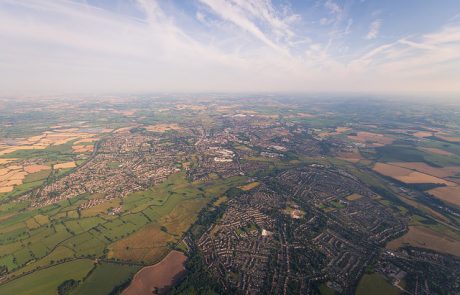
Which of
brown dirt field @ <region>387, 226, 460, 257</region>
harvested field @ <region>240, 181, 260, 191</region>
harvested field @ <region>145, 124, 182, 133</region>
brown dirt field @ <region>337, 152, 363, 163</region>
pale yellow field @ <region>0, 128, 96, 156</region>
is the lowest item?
harvested field @ <region>145, 124, 182, 133</region>

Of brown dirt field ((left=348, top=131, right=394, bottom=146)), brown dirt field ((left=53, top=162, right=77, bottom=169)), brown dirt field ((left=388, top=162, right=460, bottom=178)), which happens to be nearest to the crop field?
brown dirt field ((left=53, top=162, right=77, bottom=169))

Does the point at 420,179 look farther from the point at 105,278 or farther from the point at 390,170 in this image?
the point at 105,278

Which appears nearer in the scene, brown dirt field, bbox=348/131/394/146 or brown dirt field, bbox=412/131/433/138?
brown dirt field, bbox=348/131/394/146

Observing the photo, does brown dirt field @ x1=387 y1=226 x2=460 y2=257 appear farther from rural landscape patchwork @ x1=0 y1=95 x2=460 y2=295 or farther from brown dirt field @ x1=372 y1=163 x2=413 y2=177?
brown dirt field @ x1=372 y1=163 x2=413 y2=177

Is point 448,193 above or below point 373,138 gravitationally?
above

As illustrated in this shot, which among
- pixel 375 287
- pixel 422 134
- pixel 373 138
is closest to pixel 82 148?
pixel 375 287

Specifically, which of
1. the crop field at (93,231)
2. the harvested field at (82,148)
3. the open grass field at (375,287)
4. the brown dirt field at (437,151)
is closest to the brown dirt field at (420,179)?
the brown dirt field at (437,151)

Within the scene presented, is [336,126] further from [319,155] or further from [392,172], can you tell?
[392,172]

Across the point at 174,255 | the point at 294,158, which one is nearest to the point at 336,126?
the point at 294,158
